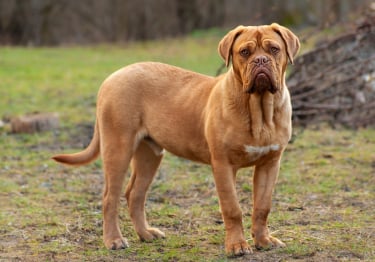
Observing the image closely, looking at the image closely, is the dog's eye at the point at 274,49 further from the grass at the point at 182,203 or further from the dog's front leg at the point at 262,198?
the grass at the point at 182,203

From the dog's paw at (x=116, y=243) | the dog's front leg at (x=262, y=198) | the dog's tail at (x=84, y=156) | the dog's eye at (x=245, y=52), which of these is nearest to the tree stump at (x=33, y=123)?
the dog's tail at (x=84, y=156)

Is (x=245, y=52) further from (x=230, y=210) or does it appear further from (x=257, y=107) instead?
(x=230, y=210)

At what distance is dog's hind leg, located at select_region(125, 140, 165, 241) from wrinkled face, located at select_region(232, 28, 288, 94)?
4.27 feet

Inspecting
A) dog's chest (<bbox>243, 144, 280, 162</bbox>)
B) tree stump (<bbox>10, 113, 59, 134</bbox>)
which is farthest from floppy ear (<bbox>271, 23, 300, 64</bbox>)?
tree stump (<bbox>10, 113, 59, 134</bbox>)

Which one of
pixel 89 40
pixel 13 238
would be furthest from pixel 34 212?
pixel 89 40

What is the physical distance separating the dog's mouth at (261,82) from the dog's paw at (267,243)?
118 cm

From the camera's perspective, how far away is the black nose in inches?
224

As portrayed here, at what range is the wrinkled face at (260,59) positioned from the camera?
5691 millimetres

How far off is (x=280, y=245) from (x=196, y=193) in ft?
7.08

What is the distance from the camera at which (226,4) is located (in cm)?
2556

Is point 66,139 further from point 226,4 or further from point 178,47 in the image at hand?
point 226,4

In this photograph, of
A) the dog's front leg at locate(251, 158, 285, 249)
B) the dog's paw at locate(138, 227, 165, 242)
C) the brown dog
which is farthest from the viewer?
the dog's paw at locate(138, 227, 165, 242)

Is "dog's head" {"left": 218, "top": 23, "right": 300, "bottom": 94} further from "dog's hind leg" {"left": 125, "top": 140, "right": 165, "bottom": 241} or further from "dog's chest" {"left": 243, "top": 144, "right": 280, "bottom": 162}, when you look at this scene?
"dog's hind leg" {"left": 125, "top": 140, "right": 165, "bottom": 241}

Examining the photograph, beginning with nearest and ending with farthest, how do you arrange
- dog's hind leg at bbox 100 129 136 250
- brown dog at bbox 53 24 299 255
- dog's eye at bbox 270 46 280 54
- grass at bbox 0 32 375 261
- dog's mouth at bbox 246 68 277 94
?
dog's mouth at bbox 246 68 277 94 < dog's eye at bbox 270 46 280 54 < brown dog at bbox 53 24 299 255 < grass at bbox 0 32 375 261 < dog's hind leg at bbox 100 129 136 250
